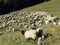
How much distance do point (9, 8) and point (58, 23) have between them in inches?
1043

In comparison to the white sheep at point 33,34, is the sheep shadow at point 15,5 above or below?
below

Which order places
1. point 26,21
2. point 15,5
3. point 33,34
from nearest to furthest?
point 33,34 → point 26,21 → point 15,5

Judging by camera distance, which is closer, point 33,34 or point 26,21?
point 33,34

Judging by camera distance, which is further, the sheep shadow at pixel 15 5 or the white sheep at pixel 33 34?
the sheep shadow at pixel 15 5

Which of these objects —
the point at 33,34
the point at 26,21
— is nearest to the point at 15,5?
the point at 26,21

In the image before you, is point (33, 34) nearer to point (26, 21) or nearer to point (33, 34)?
point (33, 34)

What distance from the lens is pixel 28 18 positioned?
136 feet

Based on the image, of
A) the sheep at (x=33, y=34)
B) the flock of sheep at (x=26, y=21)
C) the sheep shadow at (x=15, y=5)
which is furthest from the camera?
the sheep shadow at (x=15, y=5)

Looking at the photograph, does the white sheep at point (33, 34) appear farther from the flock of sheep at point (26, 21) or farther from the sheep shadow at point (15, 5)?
the sheep shadow at point (15, 5)

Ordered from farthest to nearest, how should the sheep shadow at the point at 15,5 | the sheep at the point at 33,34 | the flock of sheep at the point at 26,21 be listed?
the sheep shadow at the point at 15,5
the flock of sheep at the point at 26,21
the sheep at the point at 33,34

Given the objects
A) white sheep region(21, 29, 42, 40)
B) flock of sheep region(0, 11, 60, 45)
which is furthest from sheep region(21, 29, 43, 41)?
flock of sheep region(0, 11, 60, 45)

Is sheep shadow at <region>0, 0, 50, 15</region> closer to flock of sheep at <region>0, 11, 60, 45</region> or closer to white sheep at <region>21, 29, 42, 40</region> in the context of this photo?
flock of sheep at <region>0, 11, 60, 45</region>

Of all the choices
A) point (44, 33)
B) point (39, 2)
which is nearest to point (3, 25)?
point (44, 33)

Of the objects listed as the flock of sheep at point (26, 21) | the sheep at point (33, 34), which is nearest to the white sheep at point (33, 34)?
the sheep at point (33, 34)
